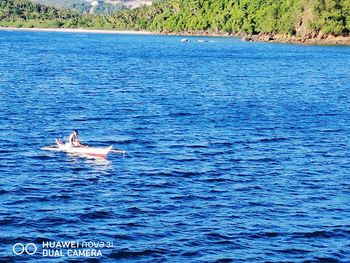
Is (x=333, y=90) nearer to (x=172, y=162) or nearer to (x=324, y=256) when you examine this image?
(x=172, y=162)

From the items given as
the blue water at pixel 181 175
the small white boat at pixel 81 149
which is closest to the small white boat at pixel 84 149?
the small white boat at pixel 81 149

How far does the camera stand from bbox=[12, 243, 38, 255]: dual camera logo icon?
32125 millimetres

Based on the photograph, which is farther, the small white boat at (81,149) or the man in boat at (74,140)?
the man in boat at (74,140)

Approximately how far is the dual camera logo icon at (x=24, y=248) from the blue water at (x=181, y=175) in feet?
1.04

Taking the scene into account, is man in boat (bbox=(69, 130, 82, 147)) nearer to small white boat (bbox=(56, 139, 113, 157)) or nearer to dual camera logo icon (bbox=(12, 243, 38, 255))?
small white boat (bbox=(56, 139, 113, 157))

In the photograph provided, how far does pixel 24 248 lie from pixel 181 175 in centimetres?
1595

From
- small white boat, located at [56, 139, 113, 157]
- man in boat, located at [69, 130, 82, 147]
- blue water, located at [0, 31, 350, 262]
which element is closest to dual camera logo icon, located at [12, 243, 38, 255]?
blue water, located at [0, 31, 350, 262]

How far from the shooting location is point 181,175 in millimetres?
46156

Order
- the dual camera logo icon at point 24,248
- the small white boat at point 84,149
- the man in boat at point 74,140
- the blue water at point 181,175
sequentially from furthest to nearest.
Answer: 1. the man in boat at point 74,140
2. the small white boat at point 84,149
3. the blue water at point 181,175
4. the dual camera logo icon at point 24,248

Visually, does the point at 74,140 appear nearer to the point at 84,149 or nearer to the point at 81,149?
the point at 81,149

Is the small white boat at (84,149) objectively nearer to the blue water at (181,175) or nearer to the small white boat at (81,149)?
the small white boat at (81,149)

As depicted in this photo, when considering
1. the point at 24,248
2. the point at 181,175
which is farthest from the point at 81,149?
the point at 24,248

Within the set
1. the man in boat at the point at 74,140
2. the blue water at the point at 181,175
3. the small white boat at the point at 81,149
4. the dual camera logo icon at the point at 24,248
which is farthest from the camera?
the man in boat at the point at 74,140

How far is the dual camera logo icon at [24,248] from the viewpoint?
105 feet
